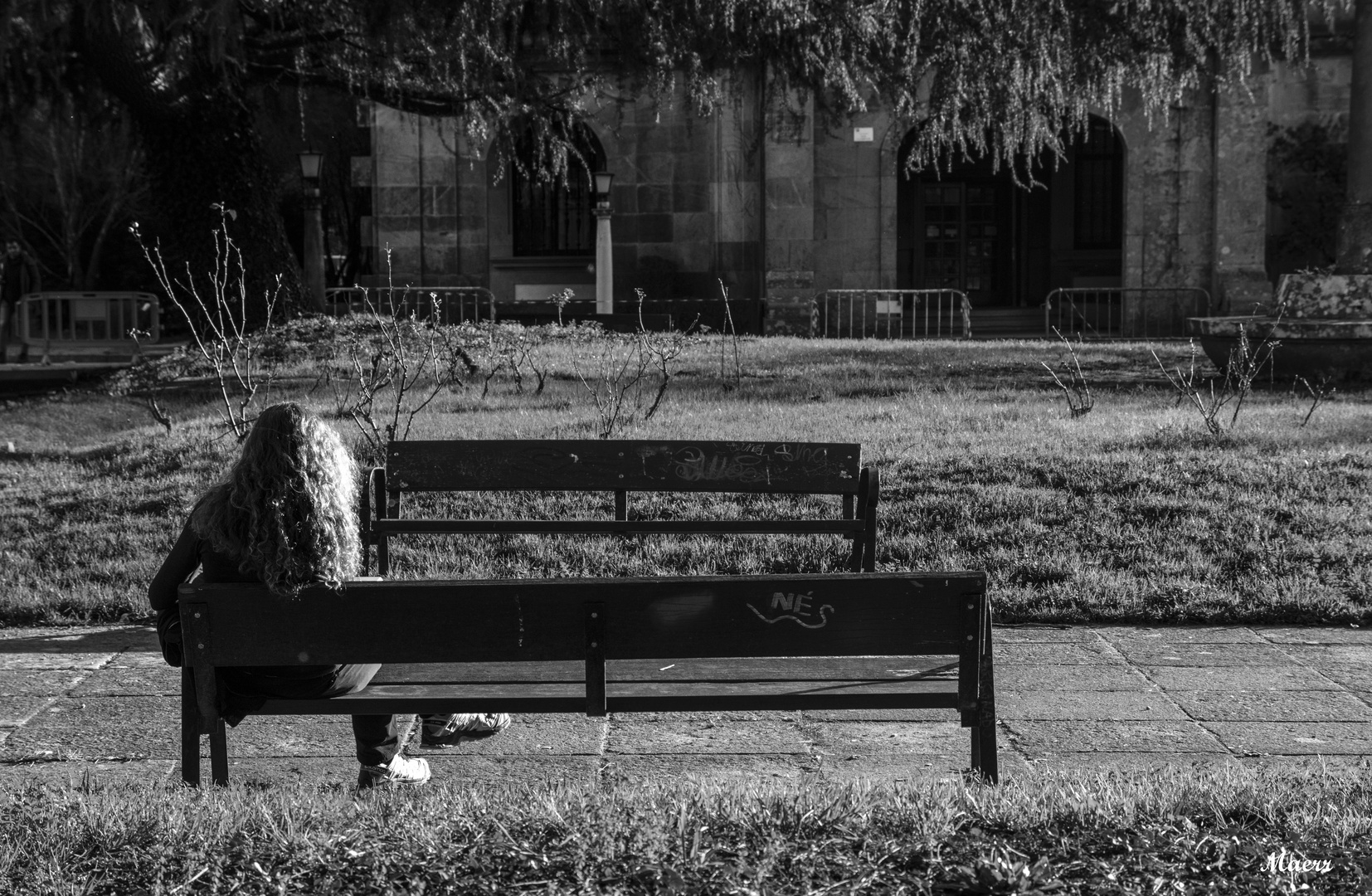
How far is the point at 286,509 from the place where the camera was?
4.15 m

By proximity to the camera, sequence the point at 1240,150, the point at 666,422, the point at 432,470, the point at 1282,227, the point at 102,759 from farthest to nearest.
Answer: the point at 1282,227 < the point at 1240,150 < the point at 666,422 < the point at 432,470 < the point at 102,759

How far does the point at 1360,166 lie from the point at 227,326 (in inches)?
479

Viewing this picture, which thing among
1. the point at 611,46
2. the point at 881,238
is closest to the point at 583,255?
the point at 881,238

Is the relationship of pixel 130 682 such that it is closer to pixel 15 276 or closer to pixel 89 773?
pixel 89 773

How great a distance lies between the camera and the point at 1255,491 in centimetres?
841

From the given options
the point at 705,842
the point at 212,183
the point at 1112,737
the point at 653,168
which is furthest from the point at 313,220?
the point at 705,842

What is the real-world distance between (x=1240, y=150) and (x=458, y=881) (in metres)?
23.2

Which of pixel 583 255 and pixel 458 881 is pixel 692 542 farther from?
pixel 583 255

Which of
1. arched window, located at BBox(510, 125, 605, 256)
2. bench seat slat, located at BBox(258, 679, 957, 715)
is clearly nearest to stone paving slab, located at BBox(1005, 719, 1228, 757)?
bench seat slat, located at BBox(258, 679, 957, 715)

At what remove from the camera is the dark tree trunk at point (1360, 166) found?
13680mm

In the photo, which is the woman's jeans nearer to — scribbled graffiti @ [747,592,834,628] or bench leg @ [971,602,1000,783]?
scribbled graffiti @ [747,592,834,628]

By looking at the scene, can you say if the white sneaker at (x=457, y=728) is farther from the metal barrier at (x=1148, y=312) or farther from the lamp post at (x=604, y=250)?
the metal barrier at (x=1148, y=312)

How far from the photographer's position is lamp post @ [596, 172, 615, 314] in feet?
75.2

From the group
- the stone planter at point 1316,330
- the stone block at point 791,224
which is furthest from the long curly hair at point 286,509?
the stone block at point 791,224
